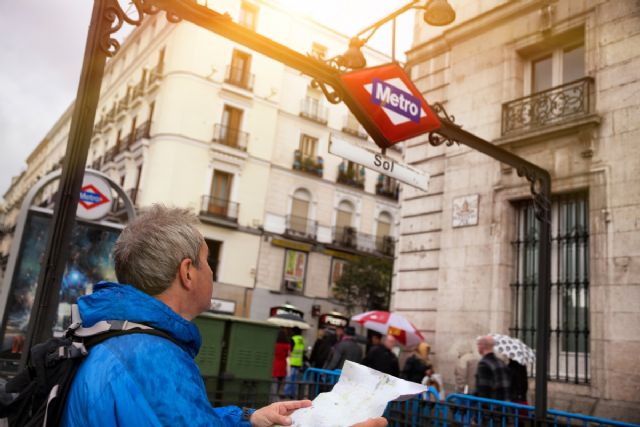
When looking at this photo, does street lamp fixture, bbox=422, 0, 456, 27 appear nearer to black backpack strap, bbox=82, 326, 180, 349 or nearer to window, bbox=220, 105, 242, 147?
black backpack strap, bbox=82, 326, 180, 349

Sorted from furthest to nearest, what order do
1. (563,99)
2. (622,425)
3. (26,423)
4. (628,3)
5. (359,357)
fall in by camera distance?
(359,357) → (563,99) → (628,3) → (622,425) → (26,423)

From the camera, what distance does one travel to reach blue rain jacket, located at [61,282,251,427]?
1.44 meters

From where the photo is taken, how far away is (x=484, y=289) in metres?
10.1

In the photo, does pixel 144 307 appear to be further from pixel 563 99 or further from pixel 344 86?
pixel 563 99

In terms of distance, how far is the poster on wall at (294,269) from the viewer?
3138 cm

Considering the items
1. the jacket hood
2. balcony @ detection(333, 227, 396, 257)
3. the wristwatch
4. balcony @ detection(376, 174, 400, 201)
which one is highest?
balcony @ detection(376, 174, 400, 201)

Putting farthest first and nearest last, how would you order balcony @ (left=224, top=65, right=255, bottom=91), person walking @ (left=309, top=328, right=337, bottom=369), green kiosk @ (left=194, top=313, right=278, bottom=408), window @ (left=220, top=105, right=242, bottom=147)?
balcony @ (left=224, top=65, right=255, bottom=91) → window @ (left=220, top=105, right=242, bottom=147) → person walking @ (left=309, top=328, right=337, bottom=369) → green kiosk @ (left=194, top=313, right=278, bottom=408)

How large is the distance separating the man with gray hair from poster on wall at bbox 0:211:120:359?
4.57 metres

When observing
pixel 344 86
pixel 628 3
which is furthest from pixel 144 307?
pixel 628 3

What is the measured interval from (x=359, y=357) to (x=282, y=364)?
376cm

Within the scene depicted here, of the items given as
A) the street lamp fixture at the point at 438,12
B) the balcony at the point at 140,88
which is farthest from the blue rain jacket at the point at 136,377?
the balcony at the point at 140,88

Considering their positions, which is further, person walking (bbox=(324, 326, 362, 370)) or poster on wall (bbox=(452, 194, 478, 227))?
poster on wall (bbox=(452, 194, 478, 227))

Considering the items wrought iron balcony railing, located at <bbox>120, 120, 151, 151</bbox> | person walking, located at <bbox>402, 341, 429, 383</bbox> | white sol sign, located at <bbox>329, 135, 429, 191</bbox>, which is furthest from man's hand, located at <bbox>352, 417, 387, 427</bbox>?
wrought iron balcony railing, located at <bbox>120, 120, 151, 151</bbox>

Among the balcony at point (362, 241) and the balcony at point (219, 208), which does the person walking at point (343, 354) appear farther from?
the balcony at point (362, 241)
